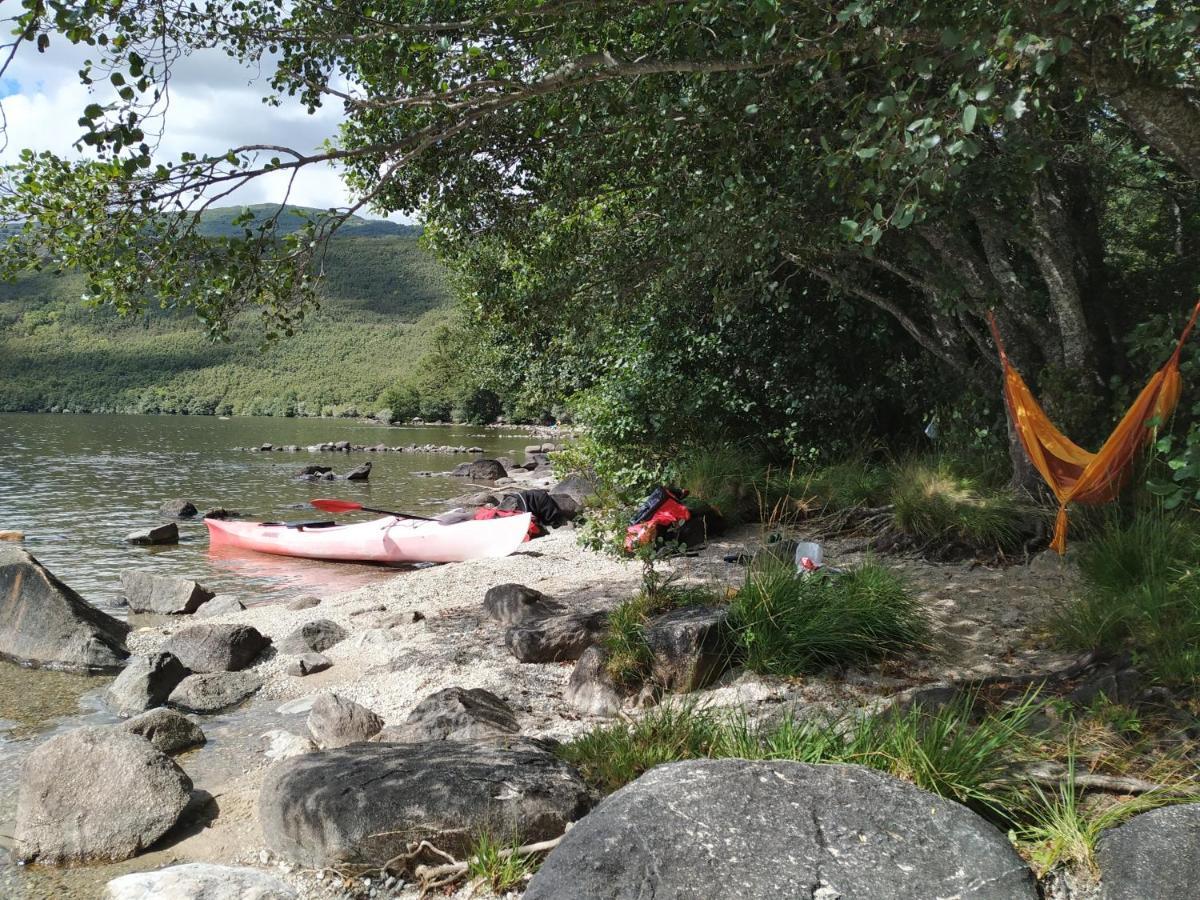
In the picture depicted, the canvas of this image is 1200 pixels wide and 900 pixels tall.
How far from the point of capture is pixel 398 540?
39.5 feet

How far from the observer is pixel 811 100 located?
5.26 metres

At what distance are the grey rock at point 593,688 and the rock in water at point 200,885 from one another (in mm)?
2191

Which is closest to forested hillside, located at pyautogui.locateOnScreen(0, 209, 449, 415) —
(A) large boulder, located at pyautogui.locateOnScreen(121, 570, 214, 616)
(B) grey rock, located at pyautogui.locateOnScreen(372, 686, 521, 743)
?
(A) large boulder, located at pyautogui.locateOnScreen(121, 570, 214, 616)

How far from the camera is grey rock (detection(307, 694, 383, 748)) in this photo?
5125 millimetres

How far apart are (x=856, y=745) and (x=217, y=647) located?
5.65 m

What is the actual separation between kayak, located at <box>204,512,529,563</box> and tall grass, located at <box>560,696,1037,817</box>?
6.98 metres

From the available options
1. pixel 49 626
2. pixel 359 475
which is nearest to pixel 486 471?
pixel 359 475

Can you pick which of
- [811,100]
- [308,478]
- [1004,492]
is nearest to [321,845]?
[811,100]

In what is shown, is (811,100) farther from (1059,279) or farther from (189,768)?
(189,768)

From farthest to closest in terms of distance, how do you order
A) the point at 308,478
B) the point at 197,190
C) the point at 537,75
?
the point at 308,478 < the point at 537,75 < the point at 197,190

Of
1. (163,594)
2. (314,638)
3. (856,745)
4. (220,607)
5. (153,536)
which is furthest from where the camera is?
(153,536)

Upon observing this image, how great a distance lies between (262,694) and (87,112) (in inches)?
165

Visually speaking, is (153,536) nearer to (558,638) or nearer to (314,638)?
(314,638)

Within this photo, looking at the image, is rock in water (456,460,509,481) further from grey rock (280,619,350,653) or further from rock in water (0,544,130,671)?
grey rock (280,619,350,653)
